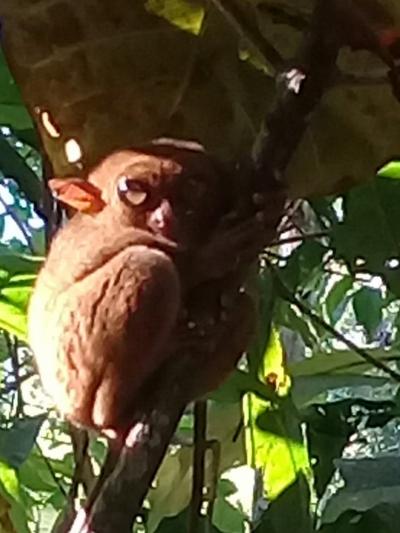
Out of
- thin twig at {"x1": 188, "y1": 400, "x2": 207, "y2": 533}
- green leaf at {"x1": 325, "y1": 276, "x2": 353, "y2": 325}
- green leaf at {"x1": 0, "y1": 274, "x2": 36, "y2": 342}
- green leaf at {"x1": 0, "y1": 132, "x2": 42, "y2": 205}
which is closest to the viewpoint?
thin twig at {"x1": 188, "y1": 400, "x2": 207, "y2": 533}

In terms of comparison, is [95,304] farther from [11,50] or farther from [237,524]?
[237,524]

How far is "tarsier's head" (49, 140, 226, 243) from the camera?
586mm

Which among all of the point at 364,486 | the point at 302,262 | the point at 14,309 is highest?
the point at 302,262

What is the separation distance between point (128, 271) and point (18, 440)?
1.54 feet

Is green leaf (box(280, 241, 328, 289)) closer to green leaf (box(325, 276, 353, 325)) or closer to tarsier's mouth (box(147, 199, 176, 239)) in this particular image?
green leaf (box(325, 276, 353, 325))

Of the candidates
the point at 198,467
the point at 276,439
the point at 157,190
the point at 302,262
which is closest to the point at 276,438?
the point at 276,439

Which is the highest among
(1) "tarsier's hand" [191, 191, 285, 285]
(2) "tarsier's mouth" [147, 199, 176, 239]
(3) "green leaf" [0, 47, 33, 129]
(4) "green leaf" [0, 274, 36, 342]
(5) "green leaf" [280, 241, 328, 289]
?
(3) "green leaf" [0, 47, 33, 129]

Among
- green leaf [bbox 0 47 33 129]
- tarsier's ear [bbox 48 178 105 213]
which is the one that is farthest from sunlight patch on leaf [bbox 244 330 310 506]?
tarsier's ear [bbox 48 178 105 213]

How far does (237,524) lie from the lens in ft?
4.09

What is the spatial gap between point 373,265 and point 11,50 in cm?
45

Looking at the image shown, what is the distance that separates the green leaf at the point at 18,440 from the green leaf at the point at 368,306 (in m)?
0.45

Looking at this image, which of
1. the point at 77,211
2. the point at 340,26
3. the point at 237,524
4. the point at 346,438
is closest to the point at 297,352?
the point at 237,524

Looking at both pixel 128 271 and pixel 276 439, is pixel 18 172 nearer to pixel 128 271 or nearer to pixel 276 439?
pixel 276 439

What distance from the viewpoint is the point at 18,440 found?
1036mm
